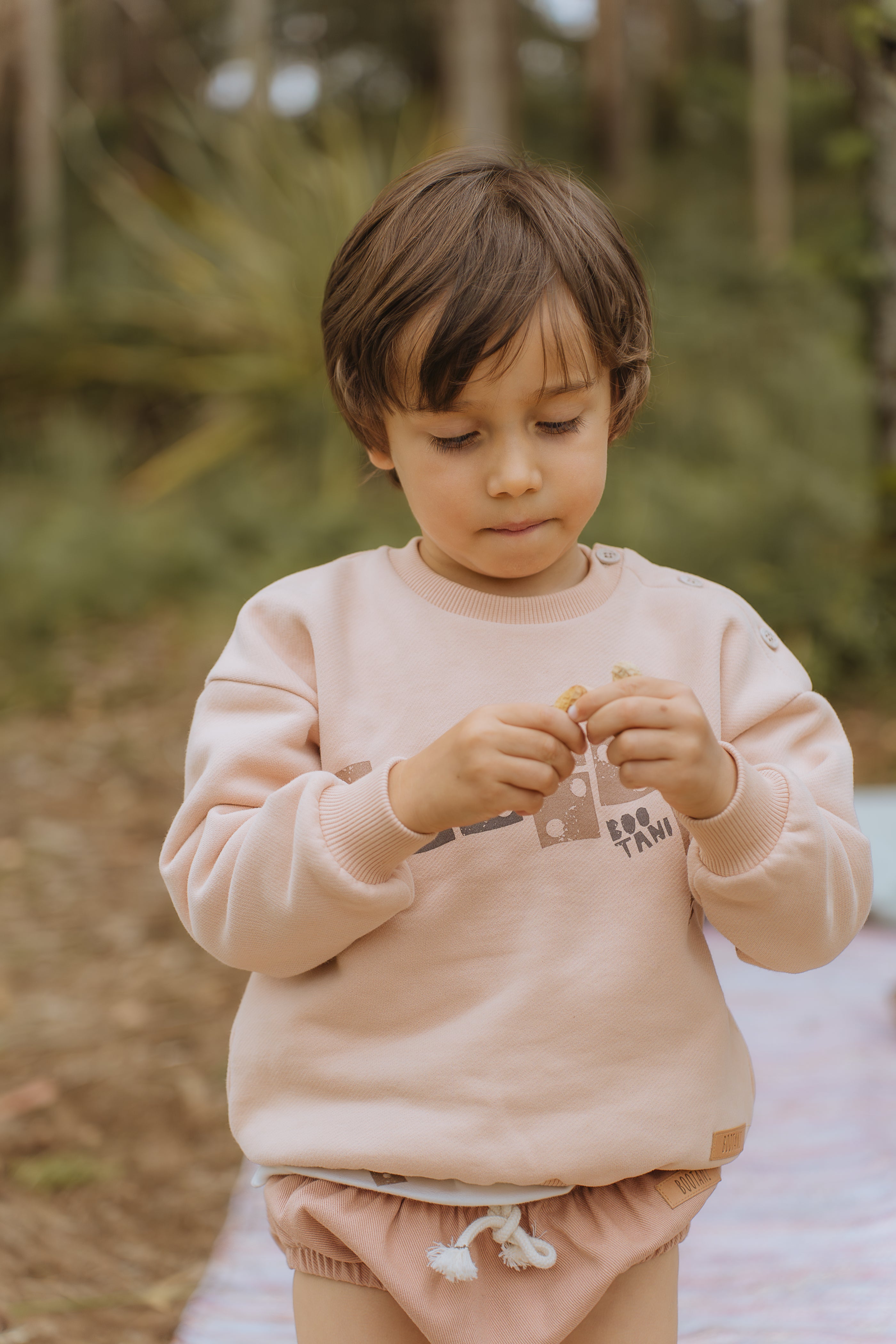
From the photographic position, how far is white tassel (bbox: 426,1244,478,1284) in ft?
4.08

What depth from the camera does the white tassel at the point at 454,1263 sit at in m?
1.24

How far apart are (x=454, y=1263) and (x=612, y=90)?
12661 millimetres

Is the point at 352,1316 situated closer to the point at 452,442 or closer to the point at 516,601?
the point at 516,601

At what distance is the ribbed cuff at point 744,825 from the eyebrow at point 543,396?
0.38 m

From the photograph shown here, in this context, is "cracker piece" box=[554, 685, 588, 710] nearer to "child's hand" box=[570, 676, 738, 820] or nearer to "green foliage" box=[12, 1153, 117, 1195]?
"child's hand" box=[570, 676, 738, 820]

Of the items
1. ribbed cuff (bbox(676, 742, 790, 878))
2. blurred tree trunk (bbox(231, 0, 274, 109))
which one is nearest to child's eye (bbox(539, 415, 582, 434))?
ribbed cuff (bbox(676, 742, 790, 878))

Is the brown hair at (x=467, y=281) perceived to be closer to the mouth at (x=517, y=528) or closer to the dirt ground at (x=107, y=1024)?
the mouth at (x=517, y=528)

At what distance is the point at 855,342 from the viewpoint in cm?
466

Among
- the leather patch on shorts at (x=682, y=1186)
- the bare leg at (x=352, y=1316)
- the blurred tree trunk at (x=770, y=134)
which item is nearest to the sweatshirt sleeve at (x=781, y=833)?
A: the leather patch on shorts at (x=682, y=1186)

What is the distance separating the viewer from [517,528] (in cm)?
129

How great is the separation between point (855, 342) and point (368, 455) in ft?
12.1

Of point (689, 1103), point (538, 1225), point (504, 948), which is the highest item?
point (504, 948)

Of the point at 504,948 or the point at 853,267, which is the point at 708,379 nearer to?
the point at 853,267

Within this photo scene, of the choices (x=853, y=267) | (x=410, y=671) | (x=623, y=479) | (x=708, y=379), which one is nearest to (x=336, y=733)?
(x=410, y=671)
